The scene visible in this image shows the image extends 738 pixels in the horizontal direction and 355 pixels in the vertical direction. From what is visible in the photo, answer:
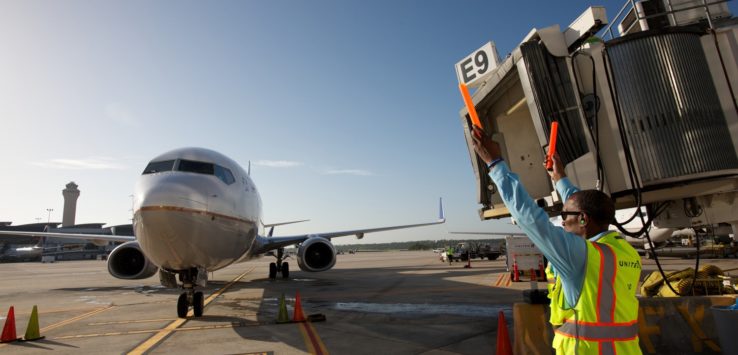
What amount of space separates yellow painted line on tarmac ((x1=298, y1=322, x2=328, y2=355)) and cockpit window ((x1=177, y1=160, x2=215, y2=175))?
393 centimetres

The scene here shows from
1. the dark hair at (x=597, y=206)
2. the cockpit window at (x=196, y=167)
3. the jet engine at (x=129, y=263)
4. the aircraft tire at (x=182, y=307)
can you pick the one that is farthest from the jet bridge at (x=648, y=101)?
the jet engine at (x=129, y=263)

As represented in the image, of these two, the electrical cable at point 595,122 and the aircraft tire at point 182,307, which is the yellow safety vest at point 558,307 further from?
the aircraft tire at point 182,307

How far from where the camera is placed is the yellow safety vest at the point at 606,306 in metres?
1.98

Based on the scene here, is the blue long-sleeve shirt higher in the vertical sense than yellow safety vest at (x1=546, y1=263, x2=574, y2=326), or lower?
higher

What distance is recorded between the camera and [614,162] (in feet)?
13.4

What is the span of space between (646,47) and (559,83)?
3.00ft

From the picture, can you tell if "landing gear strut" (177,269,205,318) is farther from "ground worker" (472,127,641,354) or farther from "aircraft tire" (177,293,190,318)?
"ground worker" (472,127,641,354)

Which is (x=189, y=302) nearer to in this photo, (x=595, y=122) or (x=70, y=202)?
(x=595, y=122)

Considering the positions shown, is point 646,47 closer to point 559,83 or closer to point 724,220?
point 559,83

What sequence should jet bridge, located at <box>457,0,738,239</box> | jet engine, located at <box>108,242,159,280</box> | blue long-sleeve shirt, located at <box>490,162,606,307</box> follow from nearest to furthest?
blue long-sleeve shirt, located at <box>490,162,606,307</box> → jet bridge, located at <box>457,0,738,239</box> → jet engine, located at <box>108,242,159,280</box>

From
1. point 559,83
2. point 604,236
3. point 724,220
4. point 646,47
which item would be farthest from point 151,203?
point 724,220

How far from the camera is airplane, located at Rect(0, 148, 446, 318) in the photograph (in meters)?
7.28

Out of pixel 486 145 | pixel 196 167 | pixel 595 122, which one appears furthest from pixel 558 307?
pixel 196 167

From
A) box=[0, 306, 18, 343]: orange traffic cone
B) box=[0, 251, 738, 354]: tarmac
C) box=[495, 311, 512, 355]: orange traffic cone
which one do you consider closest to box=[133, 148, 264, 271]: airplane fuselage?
→ box=[0, 251, 738, 354]: tarmac
